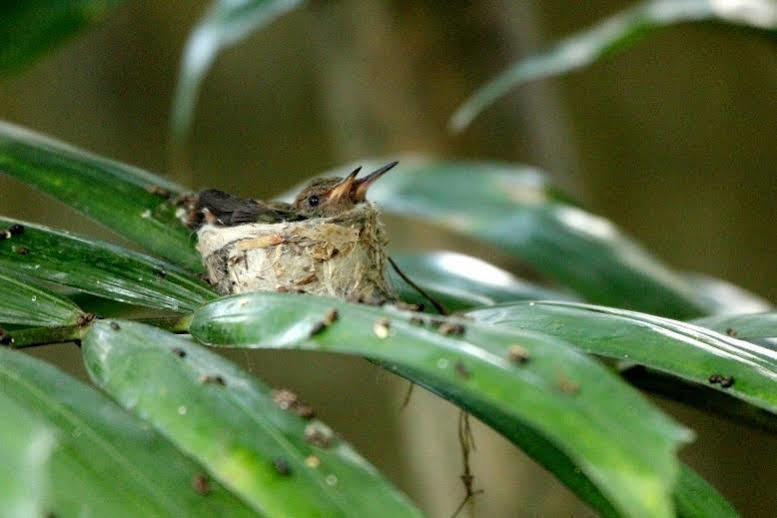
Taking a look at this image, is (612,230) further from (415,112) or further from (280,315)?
(280,315)

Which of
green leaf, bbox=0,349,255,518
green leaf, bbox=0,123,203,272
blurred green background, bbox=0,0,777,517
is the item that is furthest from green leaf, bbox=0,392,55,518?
blurred green background, bbox=0,0,777,517

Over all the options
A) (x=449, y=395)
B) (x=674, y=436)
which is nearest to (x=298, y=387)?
(x=449, y=395)

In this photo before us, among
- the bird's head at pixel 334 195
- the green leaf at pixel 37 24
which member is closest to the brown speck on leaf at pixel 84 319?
the bird's head at pixel 334 195

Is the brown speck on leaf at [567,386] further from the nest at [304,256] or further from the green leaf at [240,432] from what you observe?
the nest at [304,256]

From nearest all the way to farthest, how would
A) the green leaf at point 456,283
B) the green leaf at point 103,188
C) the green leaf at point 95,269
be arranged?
the green leaf at point 95,269
the green leaf at point 103,188
the green leaf at point 456,283

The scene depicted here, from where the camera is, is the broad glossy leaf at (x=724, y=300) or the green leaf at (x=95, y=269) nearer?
the green leaf at (x=95, y=269)

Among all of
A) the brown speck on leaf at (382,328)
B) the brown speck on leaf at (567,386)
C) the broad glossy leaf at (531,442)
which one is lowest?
the brown speck on leaf at (382,328)

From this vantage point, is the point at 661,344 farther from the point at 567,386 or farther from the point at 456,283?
the point at 456,283
